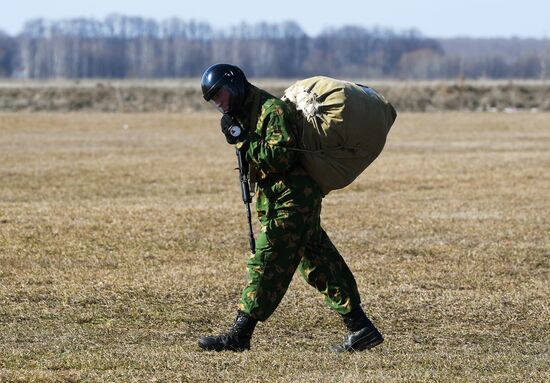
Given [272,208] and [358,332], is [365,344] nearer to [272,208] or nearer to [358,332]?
[358,332]

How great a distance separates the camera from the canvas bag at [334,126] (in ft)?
23.6

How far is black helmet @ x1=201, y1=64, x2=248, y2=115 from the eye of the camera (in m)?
7.16

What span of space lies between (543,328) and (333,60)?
572 ft

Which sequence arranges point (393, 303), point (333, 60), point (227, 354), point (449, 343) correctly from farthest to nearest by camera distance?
point (333, 60) → point (393, 303) → point (449, 343) → point (227, 354)

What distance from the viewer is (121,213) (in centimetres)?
1481

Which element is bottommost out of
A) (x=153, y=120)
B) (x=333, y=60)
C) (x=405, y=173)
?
(x=333, y=60)

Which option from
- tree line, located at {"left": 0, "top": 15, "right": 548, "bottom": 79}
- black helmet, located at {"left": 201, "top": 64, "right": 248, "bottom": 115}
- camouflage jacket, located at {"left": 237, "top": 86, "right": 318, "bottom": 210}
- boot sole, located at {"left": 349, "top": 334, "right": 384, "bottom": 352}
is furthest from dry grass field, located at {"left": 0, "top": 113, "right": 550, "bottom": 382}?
tree line, located at {"left": 0, "top": 15, "right": 548, "bottom": 79}

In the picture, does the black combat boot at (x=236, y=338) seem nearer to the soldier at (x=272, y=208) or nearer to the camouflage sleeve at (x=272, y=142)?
the soldier at (x=272, y=208)

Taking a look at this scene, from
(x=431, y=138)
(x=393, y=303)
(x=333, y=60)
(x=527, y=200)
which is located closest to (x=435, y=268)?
(x=393, y=303)

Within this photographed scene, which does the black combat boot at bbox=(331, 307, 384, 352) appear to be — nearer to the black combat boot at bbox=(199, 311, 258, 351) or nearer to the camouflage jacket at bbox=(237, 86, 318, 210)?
the black combat boot at bbox=(199, 311, 258, 351)

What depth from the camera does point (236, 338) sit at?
7555mm

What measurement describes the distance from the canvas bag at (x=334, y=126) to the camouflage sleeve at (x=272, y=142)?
0.13 meters

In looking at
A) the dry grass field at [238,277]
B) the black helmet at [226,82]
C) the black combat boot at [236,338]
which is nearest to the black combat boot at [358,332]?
the dry grass field at [238,277]

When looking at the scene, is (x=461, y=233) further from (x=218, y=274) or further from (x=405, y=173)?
(x=405, y=173)
